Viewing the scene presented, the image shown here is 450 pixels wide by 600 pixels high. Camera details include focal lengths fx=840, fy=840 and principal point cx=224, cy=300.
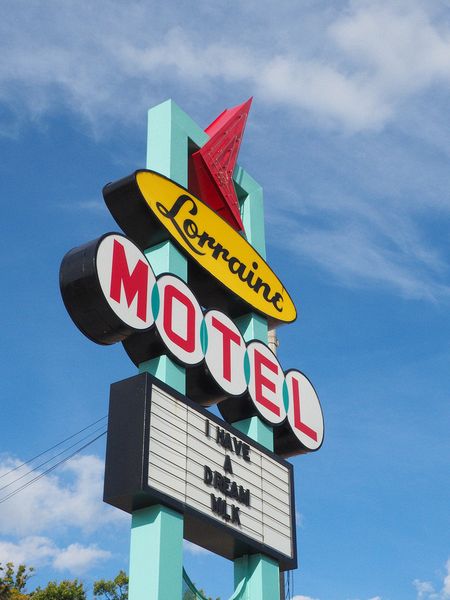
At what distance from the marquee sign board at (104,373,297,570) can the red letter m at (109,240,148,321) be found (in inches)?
38.2

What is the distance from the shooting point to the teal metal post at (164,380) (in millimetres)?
9211

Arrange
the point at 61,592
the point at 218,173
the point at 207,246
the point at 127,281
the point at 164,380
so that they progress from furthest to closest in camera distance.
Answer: the point at 61,592 < the point at 218,173 < the point at 207,246 < the point at 164,380 < the point at 127,281

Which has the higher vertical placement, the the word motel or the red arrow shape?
the red arrow shape

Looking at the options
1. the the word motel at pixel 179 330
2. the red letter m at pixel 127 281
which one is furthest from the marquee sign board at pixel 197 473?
the red letter m at pixel 127 281

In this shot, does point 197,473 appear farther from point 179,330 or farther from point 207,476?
point 179,330

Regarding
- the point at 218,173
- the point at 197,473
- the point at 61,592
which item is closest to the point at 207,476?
the point at 197,473

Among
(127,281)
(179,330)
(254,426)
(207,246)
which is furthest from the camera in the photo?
(207,246)

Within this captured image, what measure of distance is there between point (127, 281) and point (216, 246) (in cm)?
278

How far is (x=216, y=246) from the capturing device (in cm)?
1286

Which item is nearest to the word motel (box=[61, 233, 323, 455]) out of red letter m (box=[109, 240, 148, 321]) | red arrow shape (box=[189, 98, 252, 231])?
red letter m (box=[109, 240, 148, 321])

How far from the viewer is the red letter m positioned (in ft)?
33.3

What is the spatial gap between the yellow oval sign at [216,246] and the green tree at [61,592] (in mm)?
18076

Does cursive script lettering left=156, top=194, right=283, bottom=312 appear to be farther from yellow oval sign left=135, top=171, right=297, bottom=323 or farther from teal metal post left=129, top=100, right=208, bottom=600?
teal metal post left=129, top=100, right=208, bottom=600

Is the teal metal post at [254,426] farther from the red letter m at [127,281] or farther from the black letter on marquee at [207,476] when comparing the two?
the red letter m at [127,281]
